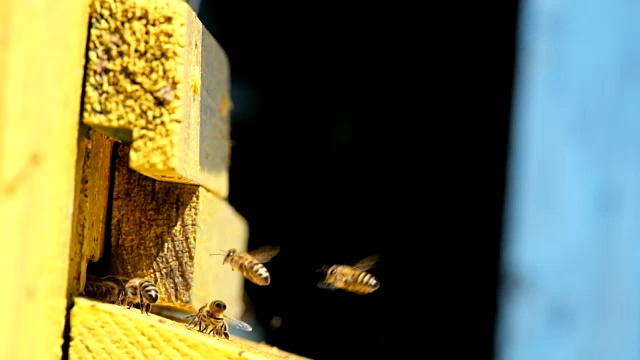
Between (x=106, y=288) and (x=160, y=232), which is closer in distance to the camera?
(x=106, y=288)

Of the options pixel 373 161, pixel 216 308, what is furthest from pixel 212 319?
pixel 373 161

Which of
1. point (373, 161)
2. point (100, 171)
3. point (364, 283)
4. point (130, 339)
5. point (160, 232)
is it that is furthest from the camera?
point (373, 161)

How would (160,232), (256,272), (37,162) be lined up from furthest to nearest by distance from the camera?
(256,272) < (160,232) < (37,162)

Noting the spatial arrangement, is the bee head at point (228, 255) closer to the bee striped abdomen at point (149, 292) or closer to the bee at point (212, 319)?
the bee at point (212, 319)

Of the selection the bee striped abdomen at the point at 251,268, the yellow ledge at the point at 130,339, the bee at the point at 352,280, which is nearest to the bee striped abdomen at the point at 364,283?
the bee at the point at 352,280

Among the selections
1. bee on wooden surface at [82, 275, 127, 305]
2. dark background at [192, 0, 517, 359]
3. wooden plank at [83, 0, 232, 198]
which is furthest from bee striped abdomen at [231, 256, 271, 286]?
dark background at [192, 0, 517, 359]

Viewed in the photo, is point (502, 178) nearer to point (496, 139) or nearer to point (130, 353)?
point (496, 139)

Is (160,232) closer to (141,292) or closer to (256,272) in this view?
(141,292)
